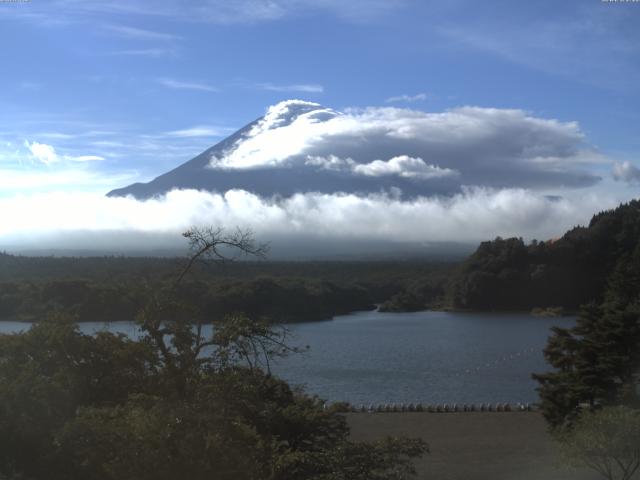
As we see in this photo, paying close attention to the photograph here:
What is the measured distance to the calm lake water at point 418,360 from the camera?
756 inches

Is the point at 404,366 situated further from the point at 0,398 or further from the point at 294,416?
the point at 0,398

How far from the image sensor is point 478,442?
1342cm

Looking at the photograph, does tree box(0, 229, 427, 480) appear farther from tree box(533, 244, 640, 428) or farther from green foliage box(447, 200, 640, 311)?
green foliage box(447, 200, 640, 311)

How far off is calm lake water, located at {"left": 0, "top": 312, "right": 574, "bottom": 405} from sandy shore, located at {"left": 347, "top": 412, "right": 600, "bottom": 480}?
6.41 ft

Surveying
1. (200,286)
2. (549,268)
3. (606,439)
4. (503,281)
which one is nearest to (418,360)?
(200,286)

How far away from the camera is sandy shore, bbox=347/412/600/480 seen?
35.6 ft

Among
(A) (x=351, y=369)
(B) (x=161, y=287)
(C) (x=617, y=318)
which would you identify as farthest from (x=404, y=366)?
(B) (x=161, y=287)

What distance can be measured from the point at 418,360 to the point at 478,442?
11389 mm

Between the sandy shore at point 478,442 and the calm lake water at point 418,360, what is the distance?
6.41 ft

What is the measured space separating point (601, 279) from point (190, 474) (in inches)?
1555

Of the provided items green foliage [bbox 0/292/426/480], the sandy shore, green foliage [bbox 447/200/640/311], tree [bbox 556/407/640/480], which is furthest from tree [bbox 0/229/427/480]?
green foliage [bbox 447/200/640/311]

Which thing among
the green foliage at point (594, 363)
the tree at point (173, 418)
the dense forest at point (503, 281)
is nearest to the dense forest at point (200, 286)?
the dense forest at point (503, 281)

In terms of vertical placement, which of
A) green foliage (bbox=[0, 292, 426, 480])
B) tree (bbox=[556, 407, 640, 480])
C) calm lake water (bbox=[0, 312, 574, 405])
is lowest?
calm lake water (bbox=[0, 312, 574, 405])

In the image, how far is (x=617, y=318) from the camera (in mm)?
12555
